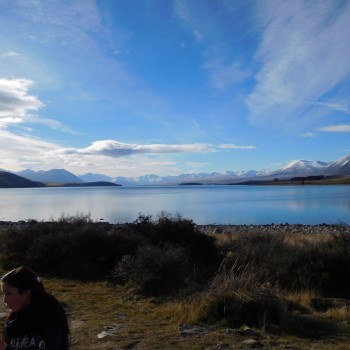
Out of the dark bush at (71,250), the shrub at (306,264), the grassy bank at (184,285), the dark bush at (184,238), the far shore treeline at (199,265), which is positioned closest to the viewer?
the grassy bank at (184,285)

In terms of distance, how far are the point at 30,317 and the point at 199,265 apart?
11406mm

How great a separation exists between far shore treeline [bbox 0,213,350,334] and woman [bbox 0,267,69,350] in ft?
15.8

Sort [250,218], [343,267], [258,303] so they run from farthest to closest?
[250,218]
[343,267]
[258,303]

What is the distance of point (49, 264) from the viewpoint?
13461 mm

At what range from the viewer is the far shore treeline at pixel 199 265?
25.2 feet

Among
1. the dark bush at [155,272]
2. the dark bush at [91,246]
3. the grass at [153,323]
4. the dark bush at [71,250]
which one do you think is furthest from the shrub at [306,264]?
the dark bush at [71,250]

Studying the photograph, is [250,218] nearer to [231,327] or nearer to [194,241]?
[194,241]

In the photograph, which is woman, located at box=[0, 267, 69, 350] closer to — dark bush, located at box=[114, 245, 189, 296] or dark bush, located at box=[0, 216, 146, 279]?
dark bush, located at box=[114, 245, 189, 296]

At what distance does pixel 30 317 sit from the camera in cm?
303

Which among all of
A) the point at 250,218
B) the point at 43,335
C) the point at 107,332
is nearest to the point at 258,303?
the point at 107,332

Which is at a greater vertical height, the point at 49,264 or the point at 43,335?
the point at 43,335

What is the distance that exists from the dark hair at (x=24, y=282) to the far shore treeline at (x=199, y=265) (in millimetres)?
4894

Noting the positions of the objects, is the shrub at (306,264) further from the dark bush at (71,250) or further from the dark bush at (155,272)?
the dark bush at (71,250)

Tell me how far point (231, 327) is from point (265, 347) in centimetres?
120
